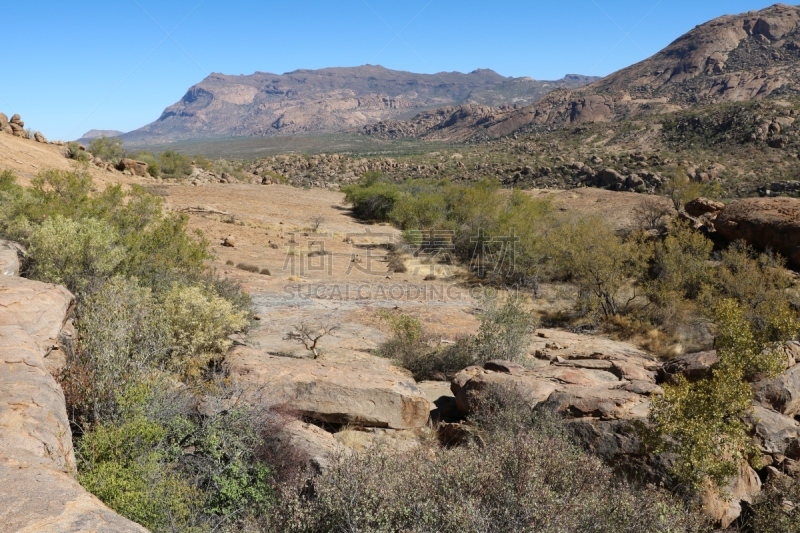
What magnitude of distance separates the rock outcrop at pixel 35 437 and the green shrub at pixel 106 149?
119 feet

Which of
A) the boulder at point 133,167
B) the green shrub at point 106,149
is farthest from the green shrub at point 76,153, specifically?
the boulder at point 133,167

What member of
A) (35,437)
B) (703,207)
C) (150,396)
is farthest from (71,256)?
(703,207)

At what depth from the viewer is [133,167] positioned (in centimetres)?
3778

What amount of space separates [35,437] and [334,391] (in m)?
4.03

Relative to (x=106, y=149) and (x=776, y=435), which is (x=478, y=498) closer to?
(x=776, y=435)

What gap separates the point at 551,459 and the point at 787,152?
48395 mm

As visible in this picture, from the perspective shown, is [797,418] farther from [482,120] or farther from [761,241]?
[482,120]

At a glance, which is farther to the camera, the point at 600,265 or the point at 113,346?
the point at 600,265

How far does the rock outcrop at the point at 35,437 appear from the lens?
3.36 metres

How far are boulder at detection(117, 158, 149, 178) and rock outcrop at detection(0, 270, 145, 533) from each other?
112 feet

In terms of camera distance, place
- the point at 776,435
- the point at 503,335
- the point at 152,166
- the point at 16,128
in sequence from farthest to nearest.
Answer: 1. the point at 152,166
2. the point at 16,128
3. the point at 503,335
4. the point at 776,435

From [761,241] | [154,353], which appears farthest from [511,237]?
[154,353]

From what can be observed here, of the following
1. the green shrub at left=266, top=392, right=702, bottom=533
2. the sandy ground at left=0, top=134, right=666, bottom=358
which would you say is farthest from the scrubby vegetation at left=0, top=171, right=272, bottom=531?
the sandy ground at left=0, top=134, right=666, bottom=358

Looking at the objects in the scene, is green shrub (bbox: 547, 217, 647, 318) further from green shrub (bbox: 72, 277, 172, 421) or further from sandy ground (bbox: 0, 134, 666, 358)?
green shrub (bbox: 72, 277, 172, 421)
